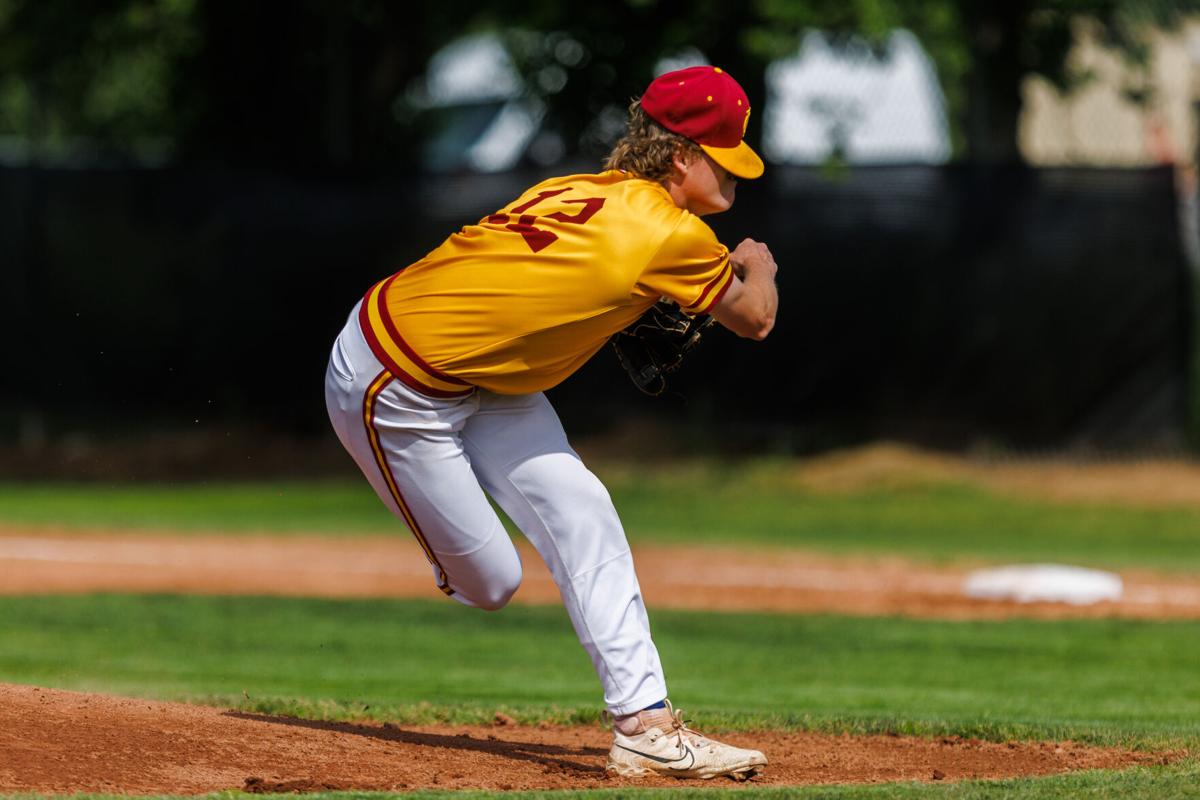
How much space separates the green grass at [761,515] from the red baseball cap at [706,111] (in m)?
8.33

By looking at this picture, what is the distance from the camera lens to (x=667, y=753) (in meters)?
4.85

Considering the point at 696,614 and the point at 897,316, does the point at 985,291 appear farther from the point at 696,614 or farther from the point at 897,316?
the point at 696,614

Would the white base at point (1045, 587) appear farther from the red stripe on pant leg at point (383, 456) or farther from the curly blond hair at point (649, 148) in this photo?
the curly blond hair at point (649, 148)

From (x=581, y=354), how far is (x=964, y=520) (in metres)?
Result: 10.6

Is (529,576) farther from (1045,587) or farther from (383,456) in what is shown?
(383,456)

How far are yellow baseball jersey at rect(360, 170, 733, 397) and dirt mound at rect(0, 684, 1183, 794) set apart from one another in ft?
3.59

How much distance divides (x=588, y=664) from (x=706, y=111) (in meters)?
4.23

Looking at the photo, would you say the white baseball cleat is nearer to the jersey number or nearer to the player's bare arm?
the player's bare arm

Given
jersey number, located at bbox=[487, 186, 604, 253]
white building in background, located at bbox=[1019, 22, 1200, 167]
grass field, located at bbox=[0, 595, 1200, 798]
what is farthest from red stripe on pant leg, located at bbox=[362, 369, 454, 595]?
white building in background, located at bbox=[1019, 22, 1200, 167]

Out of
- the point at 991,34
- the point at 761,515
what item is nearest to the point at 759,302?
the point at 761,515

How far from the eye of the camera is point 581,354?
4.87 metres

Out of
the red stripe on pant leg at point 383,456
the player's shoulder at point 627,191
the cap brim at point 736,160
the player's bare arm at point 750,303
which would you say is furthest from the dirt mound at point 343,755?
the cap brim at point 736,160

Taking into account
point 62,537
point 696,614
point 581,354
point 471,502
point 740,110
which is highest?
point 740,110

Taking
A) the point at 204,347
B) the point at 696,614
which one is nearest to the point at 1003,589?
the point at 696,614
